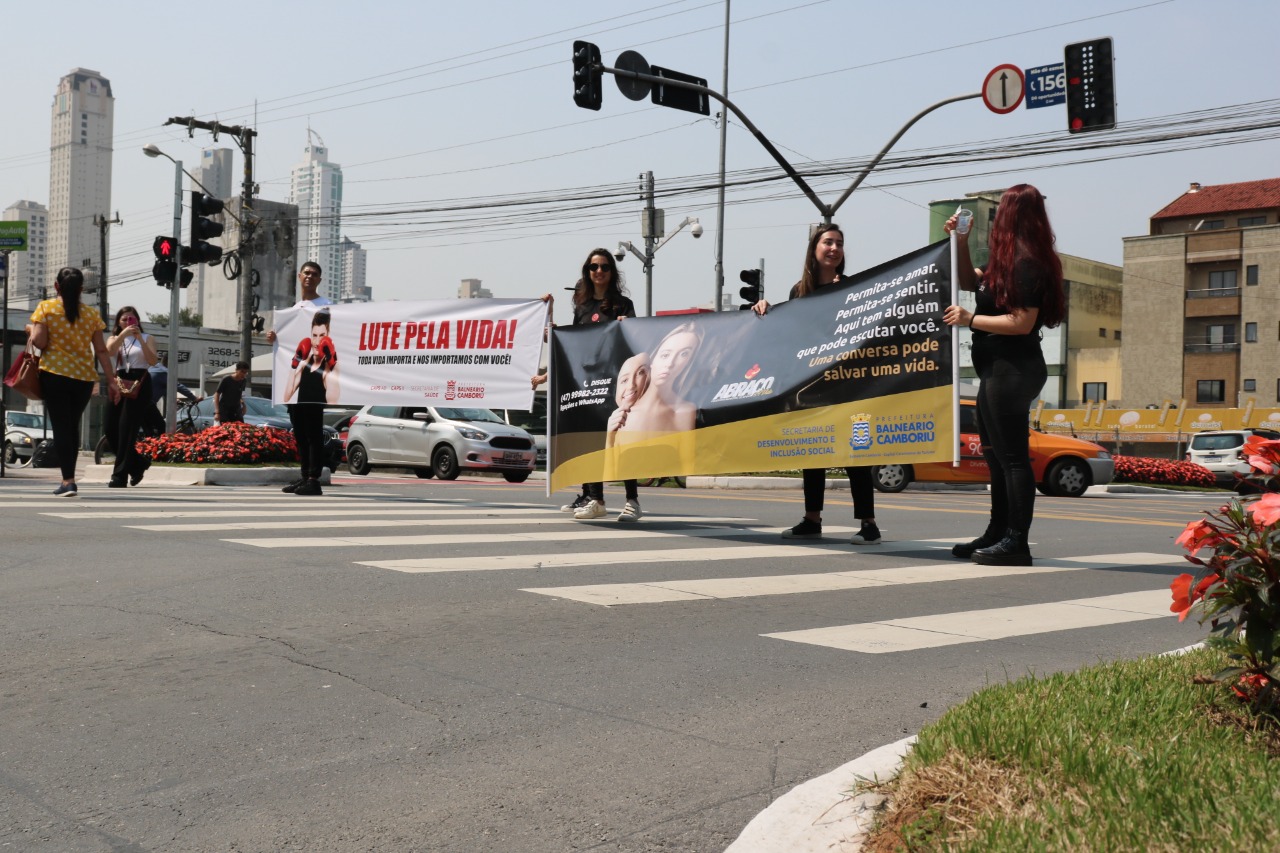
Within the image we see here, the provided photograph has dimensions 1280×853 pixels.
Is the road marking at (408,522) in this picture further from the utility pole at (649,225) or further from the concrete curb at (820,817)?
the utility pole at (649,225)

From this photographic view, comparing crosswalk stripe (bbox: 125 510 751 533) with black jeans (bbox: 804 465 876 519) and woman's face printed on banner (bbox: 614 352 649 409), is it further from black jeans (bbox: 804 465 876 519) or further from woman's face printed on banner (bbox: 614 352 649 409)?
black jeans (bbox: 804 465 876 519)

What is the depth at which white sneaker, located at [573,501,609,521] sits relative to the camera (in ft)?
31.7

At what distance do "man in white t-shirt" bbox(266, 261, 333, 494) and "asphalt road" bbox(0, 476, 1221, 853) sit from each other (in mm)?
3789

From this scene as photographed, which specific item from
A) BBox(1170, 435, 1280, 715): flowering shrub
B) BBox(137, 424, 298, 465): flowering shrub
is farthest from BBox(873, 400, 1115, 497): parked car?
BBox(1170, 435, 1280, 715): flowering shrub

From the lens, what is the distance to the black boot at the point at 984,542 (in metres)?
7.70

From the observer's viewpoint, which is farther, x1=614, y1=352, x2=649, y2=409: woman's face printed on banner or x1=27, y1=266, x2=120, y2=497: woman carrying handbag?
x1=27, y1=266, x2=120, y2=497: woman carrying handbag

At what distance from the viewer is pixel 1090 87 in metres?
19.0

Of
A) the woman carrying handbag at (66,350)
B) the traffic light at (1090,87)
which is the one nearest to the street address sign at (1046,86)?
the traffic light at (1090,87)

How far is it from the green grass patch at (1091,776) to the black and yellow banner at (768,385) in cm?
430

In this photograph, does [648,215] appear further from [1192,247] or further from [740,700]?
[1192,247]

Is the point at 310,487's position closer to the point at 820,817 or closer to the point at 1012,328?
the point at 1012,328

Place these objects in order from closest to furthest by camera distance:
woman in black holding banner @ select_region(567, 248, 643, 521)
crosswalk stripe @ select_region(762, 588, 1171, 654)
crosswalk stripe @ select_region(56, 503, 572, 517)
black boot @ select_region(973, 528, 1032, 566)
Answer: crosswalk stripe @ select_region(762, 588, 1171, 654) → black boot @ select_region(973, 528, 1032, 566) → crosswalk stripe @ select_region(56, 503, 572, 517) → woman in black holding banner @ select_region(567, 248, 643, 521)

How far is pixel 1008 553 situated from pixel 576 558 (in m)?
2.57

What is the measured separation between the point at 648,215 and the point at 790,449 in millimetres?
29880
